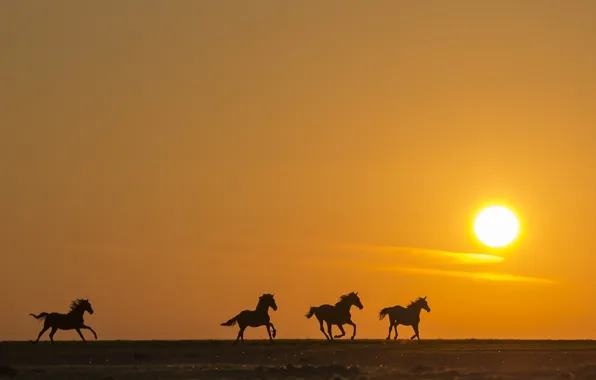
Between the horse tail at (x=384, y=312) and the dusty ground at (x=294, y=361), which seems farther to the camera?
the horse tail at (x=384, y=312)

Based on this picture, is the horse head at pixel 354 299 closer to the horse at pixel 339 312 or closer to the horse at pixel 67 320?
the horse at pixel 339 312

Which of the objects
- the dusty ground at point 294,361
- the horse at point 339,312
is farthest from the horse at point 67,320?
the horse at point 339,312

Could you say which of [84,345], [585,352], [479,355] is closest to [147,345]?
[84,345]

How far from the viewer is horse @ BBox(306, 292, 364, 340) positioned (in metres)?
55.9

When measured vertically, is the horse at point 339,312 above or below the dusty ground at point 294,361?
above

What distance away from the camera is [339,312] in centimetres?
5600

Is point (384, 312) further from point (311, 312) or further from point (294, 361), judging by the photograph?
point (294, 361)

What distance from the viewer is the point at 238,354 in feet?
Answer: 143

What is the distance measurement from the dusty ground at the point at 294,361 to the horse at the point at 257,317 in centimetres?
220

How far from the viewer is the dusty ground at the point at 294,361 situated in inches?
1406

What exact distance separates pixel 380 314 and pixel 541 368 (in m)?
20.2

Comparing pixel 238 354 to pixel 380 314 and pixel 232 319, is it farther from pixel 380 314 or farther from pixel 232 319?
pixel 380 314

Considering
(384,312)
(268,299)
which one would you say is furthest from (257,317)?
(384,312)

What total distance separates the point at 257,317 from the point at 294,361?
1248 cm
